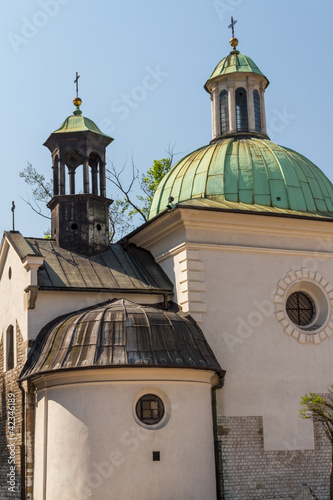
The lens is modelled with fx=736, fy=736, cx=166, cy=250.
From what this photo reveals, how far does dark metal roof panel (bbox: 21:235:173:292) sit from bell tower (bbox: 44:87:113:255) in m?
0.38

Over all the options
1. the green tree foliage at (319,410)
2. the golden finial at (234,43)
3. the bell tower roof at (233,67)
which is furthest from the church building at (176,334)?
the golden finial at (234,43)

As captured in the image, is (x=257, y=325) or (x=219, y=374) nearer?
(x=219, y=374)

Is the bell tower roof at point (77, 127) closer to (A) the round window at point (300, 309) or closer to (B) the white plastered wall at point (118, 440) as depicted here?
(A) the round window at point (300, 309)

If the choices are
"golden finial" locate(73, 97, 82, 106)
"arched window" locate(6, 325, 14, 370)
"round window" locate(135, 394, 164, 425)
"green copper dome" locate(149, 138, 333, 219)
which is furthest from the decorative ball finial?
"round window" locate(135, 394, 164, 425)

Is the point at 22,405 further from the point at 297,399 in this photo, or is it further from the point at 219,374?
the point at 297,399

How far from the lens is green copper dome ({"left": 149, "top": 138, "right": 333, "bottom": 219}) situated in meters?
18.6

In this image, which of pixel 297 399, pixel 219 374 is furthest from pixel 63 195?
pixel 297 399

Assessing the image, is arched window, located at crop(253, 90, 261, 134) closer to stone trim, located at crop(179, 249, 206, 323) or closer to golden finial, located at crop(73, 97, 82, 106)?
golden finial, located at crop(73, 97, 82, 106)

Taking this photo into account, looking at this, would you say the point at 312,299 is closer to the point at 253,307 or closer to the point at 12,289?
the point at 253,307

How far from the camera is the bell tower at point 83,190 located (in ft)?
61.9

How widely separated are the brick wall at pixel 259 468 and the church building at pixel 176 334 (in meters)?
0.03

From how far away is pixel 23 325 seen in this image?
16.8 m

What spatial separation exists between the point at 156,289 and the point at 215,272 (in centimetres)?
148

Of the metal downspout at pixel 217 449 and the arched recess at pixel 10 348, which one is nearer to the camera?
the metal downspout at pixel 217 449
